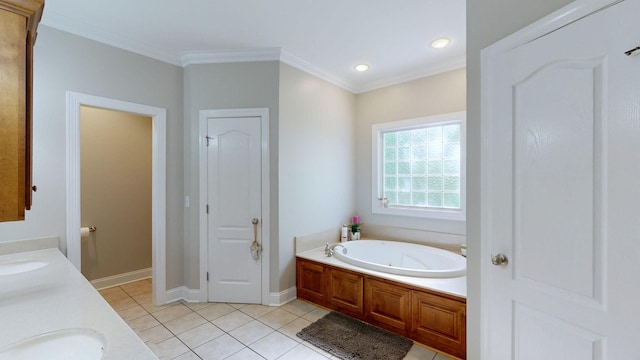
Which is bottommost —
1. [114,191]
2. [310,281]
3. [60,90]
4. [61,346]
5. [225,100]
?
[310,281]

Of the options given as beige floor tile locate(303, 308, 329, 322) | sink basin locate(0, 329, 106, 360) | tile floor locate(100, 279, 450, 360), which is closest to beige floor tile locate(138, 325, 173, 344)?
tile floor locate(100, 279, 450, 360)

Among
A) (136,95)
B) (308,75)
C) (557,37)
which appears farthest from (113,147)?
(557,37)

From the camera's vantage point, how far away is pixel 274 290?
285 cm

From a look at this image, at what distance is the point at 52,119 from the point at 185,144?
1034 millimetres

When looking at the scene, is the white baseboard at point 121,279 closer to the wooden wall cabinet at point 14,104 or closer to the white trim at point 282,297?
the white trim at point 282,297

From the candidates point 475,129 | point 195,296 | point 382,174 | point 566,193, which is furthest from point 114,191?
point 566,193

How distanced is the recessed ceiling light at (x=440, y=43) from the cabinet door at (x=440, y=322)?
2.25m

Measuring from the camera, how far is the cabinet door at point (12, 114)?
819 mm

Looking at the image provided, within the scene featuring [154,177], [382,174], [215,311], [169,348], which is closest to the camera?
[169,348]

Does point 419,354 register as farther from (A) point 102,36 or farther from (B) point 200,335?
(A) point 102,36

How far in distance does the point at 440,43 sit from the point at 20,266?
11.9 feet

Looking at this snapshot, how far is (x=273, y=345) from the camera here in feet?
7.06

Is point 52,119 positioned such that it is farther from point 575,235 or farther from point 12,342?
point 575,235

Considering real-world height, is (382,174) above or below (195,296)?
above
